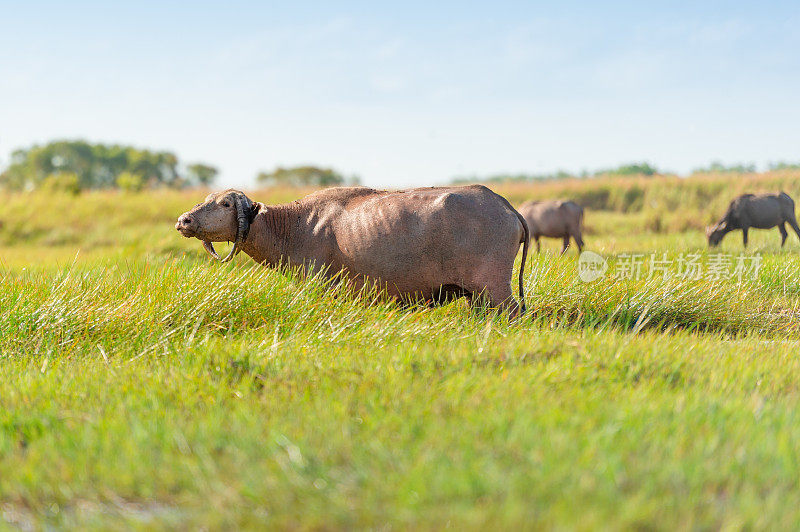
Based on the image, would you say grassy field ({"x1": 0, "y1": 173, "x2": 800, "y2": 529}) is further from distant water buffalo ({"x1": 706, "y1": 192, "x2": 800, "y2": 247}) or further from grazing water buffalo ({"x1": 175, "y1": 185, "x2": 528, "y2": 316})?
distant water buffalo ({"x1": 706, "y1": 192, "x2": 800, "y2": 247})

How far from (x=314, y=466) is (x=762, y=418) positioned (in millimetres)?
2007

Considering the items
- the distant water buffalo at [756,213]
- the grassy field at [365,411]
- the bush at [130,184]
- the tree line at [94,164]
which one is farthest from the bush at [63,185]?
the tree line at [94,164]

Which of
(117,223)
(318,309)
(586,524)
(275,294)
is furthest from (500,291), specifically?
(117,223)

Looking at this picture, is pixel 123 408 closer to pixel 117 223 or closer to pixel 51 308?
pixel 51 308

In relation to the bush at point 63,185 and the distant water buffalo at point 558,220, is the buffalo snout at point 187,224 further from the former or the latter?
the bush at point 63,185

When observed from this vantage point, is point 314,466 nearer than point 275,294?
Yes

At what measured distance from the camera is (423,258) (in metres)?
5.43

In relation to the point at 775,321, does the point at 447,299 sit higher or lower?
higher

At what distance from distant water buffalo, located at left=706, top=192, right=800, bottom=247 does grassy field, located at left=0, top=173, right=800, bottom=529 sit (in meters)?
8.74

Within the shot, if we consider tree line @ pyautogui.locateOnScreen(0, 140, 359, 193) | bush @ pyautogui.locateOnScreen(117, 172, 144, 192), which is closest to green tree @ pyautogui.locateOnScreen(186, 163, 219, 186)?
tree line @ pyautogui.locateOnScreen(0, 140, 359, 193)

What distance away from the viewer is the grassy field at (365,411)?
249 centimetres

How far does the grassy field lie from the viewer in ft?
8.16

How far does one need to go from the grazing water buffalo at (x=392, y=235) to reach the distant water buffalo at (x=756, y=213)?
10565 millimetres

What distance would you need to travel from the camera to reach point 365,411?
10.8ft
